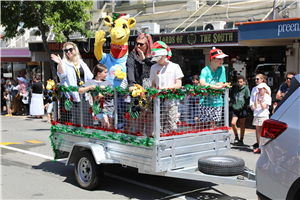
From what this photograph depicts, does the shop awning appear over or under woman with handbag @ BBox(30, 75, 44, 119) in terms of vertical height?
over

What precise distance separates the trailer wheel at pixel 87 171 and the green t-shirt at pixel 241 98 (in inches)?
191

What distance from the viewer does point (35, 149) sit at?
29.7ft

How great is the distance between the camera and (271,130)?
3.49m

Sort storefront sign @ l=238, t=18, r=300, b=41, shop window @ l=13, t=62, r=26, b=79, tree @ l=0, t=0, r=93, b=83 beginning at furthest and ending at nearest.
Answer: shop window @ l=13, t=62, r=26, b=79 < tree @ l=0, t=0, r=93, b=83 < storefront sign @ l=238, t=18, r=300, b=41

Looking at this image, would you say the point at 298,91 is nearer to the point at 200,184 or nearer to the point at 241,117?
the point at 200,184

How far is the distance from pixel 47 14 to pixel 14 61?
8.42 metres

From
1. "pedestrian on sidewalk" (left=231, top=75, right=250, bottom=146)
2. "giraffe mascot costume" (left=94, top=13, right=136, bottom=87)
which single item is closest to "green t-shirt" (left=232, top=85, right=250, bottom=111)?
"pedestrian on sidewalk" (left=231, top=75, right=250, bottom=146)

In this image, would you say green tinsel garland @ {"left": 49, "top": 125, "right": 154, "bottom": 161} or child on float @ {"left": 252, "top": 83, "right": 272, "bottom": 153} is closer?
green tinsel garland @ {"left": 49, "top": 125, "right": 154, "bottom": 161}

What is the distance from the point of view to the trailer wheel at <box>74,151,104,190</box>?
533 centimetres

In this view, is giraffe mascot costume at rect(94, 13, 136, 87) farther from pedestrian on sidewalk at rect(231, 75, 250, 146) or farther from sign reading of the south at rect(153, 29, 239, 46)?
sign reading of the south at rect(153, 29, 239, 46)

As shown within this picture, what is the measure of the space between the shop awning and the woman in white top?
19.7 ft

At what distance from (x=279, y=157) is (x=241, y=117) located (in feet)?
19.3

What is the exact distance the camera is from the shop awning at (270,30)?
9.95m

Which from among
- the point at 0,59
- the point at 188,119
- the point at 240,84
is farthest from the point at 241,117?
the point at 0,59
